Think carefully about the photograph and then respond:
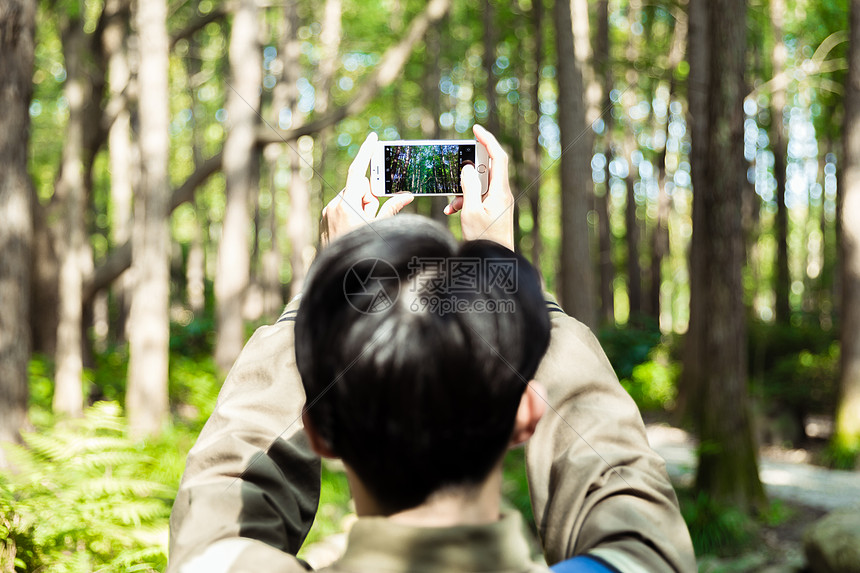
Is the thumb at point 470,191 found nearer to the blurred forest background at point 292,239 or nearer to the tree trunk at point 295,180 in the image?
the blurred forest background at point 292,239

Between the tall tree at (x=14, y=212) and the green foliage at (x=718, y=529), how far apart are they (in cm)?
582

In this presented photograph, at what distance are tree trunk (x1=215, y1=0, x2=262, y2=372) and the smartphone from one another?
31.3 feet

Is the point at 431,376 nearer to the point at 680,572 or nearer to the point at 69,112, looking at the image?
the point at 680,572

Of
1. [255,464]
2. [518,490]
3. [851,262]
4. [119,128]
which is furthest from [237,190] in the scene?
[255,464]

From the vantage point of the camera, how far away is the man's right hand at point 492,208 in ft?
4.57

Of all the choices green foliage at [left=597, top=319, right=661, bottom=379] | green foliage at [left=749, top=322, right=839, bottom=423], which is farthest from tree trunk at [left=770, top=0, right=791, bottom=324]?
green foliage at [left=597, top=319, right=661, bottom=379]

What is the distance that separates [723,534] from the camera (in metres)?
7.09

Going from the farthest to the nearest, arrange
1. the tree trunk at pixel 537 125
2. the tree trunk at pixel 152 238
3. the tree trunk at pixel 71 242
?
the tree trunk at pixel 537 125 → the tree trunk at pixel 71 242 → the tree trunk at pixel 152 238

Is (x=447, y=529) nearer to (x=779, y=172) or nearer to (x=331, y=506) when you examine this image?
(x=331, y=506)

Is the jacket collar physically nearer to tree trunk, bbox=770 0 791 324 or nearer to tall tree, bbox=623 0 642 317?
tree trunk, bbox=770 0 791 324

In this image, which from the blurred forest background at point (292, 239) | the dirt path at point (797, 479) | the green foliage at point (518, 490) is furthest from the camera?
the dirt path at point (797, 479)

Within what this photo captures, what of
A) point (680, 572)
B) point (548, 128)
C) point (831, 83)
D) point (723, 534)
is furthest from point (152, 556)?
point (548, 128)

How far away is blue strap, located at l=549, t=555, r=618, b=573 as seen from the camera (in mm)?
1011

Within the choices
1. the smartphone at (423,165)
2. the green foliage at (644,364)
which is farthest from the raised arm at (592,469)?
the green foliage at (644,364)
